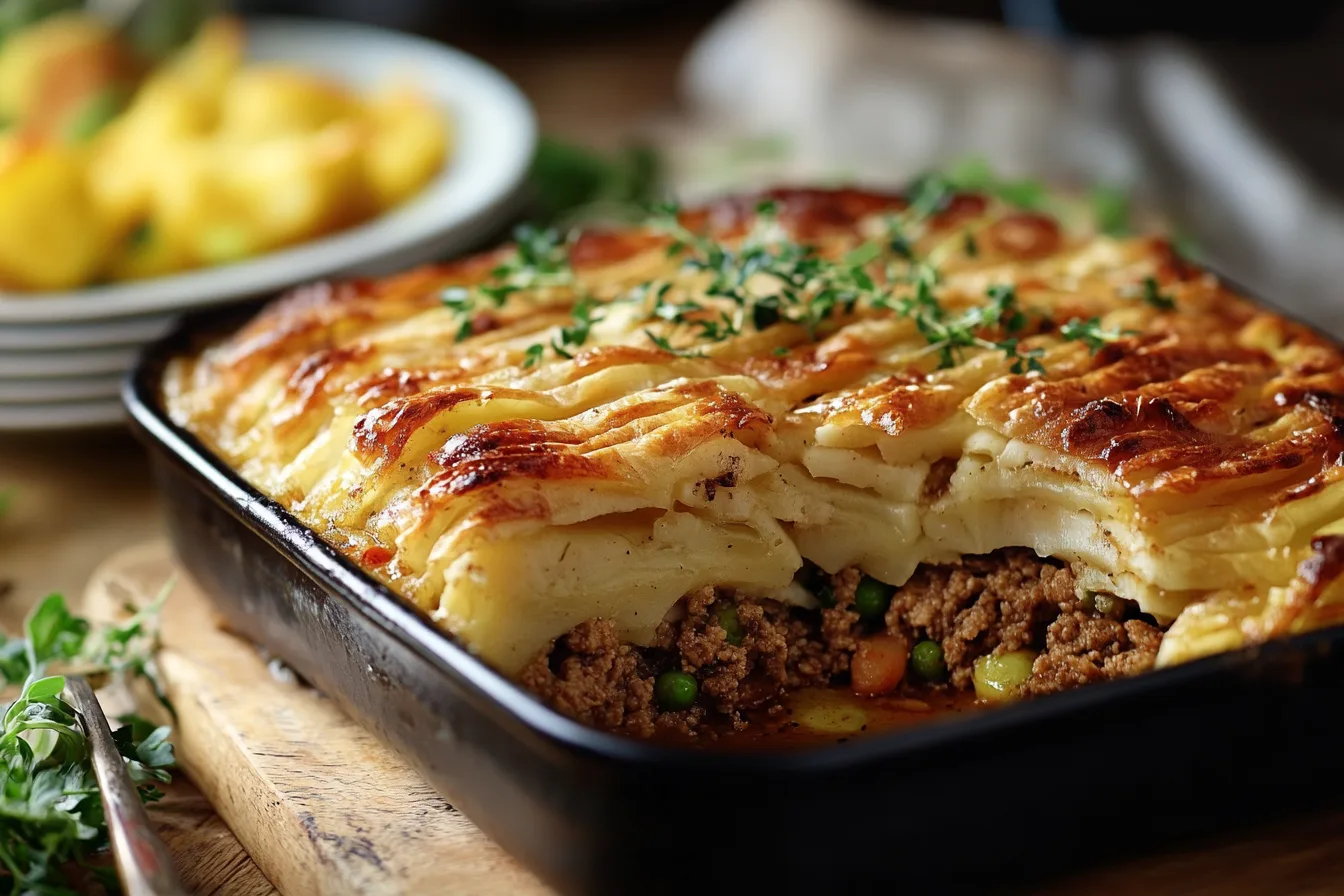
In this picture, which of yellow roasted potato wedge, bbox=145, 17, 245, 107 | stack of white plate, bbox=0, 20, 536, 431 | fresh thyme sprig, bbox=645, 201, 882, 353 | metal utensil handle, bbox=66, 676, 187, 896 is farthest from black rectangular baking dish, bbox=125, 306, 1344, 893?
yellow roasted potato wedge, bbox=145, 17, 245, 107

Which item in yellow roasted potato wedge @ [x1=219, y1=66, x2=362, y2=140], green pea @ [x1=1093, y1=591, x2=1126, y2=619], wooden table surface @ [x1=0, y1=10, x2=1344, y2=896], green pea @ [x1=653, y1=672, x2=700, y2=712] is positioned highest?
yellow roasted potato wedge @ [x1=219, y1=66, x2=362, y2=140]

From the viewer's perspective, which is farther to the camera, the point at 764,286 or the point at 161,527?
the point at 161,527

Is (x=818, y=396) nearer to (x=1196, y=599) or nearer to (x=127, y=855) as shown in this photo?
(x=1196, y=599)

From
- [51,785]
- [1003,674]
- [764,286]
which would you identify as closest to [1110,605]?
[1003,674]

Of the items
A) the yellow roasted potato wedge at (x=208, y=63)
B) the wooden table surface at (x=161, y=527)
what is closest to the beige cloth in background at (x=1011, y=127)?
the wooden table surface at (x=161, y=527)

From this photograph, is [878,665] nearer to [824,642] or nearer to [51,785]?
[824,642]

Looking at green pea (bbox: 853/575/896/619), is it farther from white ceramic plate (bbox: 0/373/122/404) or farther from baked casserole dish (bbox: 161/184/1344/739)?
white ceramic plate (bbox: 0/373/122/404)

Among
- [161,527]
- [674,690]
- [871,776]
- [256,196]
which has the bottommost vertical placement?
[161,527]
